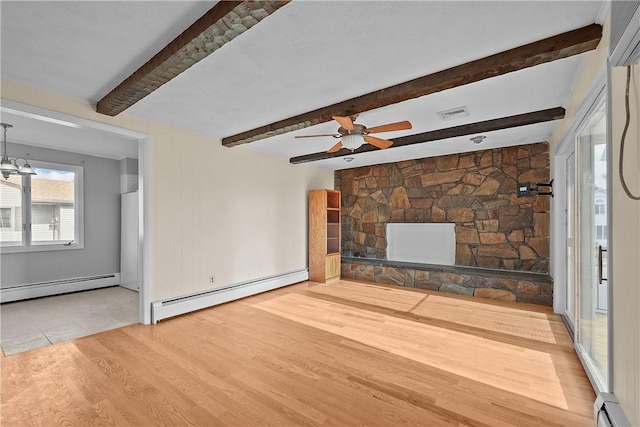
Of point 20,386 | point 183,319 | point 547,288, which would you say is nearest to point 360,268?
point 547,288

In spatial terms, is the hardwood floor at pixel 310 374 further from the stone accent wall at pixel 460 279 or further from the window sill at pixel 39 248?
the window sill at pixel 39 248

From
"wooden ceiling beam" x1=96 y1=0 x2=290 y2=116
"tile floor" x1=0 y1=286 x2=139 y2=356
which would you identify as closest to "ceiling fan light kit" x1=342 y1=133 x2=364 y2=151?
"wooden ceiling beam" x1=96 y1=0 x2=290 y2=116

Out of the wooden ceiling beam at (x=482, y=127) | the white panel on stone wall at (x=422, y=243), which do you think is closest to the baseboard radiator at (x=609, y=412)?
the wooden ceiling beam at (x=482, y=127)

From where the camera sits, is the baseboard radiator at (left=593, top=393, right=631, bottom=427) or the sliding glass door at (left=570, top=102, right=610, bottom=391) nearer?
the baseboard radiator at (left=593, top=393, right=631, bottom=427)

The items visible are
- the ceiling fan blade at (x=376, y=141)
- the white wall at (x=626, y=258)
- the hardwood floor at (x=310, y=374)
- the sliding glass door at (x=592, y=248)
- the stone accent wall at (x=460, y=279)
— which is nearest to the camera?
the white wall at (x=626, y=258)

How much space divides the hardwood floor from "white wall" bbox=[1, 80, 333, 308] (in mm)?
725

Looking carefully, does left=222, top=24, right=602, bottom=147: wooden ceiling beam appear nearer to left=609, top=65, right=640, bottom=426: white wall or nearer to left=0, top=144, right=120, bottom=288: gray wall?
left=609, top=65, right=640, bottom=426: white wall

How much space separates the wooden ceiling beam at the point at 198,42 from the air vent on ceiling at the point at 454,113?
7.81 feet

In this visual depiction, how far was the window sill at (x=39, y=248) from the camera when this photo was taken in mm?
4527

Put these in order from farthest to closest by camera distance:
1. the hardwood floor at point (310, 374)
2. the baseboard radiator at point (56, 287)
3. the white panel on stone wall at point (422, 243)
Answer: the white panel on stone wall at point (422, 243), the baseboard radiator at point (56, 287), the hardwood floor at point (310, 374)

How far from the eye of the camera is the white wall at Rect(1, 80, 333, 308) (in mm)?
3650

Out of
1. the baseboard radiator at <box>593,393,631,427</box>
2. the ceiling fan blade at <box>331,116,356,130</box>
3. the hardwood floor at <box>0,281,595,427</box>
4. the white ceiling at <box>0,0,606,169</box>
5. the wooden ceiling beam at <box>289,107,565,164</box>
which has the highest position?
the white ceiling at <box>0,0,606,169</box>

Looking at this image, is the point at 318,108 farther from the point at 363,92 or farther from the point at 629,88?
the point at 629,88

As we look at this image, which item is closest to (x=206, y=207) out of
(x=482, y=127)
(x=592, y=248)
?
(x=482, y=127)
